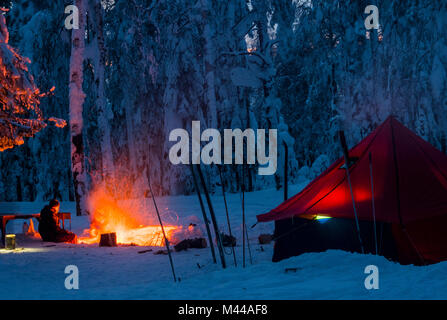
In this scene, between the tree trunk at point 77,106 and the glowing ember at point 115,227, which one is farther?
the tree trunk at point 77,106

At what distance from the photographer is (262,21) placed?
17.4 meters

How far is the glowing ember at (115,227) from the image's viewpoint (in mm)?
10250

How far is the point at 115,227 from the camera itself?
11250mm

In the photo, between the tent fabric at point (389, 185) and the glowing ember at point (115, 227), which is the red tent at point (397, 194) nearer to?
the tent fabric at point (389, 185)

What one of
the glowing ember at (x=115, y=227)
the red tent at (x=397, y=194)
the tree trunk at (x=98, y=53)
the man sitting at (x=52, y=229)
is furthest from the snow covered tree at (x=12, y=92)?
the red tent at (x=397, y=194)

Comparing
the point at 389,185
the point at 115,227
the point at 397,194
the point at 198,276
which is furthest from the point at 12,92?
the point at 397,194

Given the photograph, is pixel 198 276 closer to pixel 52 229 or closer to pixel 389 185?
pixel 389 185

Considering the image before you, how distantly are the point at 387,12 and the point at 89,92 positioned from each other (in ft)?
36.2

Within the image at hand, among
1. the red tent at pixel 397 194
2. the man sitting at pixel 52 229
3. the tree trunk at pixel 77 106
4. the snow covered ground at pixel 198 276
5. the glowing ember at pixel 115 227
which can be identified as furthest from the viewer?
the tree trunk at pixel 77 106

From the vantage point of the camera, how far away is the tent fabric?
20.4 feet

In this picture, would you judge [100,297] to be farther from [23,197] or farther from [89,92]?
Answer: [23,197]

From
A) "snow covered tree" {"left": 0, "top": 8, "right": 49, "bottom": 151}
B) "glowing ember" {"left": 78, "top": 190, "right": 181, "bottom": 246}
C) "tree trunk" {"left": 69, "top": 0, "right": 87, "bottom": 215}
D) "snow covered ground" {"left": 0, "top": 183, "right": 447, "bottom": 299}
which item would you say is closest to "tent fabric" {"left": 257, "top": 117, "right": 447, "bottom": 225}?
"snow covered ground" {"left": 0, "top": 183, "right": 447, "bottom": 299}

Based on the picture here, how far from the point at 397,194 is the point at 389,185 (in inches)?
8.4

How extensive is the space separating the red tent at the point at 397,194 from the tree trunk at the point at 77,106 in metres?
6.02
